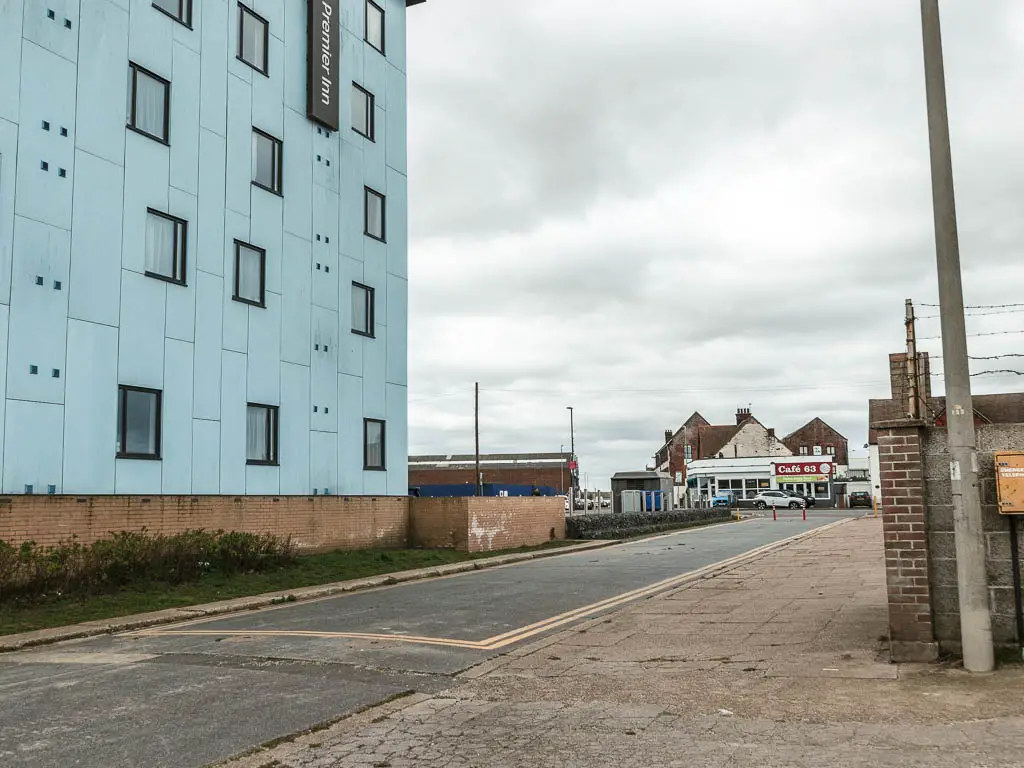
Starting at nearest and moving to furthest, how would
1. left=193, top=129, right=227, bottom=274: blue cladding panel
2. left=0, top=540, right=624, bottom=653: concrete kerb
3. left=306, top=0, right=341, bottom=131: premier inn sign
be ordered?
left=0, top=540, right=624, bottom=653: concrete kerb
left=193, top=129, right=227, bottom=274: blue cladding panel
left=306, top=0, right=341, bottom=131: premier inn sign

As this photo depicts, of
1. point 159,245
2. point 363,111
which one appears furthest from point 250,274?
point 363,111

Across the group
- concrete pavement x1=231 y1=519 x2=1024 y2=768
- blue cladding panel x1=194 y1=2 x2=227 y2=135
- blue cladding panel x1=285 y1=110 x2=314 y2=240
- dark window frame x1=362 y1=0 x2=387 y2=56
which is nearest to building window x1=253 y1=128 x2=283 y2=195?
blue cladding panel x1=285 y1=110 x2=314 y2=240

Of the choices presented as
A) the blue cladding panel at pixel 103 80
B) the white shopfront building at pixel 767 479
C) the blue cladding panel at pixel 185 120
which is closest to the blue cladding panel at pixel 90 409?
the blue cladding panel at pixel 103 80

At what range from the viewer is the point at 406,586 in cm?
1861

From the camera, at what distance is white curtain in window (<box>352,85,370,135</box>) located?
27.3 m

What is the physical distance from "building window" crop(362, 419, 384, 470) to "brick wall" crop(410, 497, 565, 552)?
6.09ft

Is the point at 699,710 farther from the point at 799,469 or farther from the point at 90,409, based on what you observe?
the point at 799,469

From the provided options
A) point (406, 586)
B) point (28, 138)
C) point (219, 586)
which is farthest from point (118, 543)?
point (28, 138)

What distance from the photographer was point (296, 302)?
24000mm

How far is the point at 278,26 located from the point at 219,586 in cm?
1518

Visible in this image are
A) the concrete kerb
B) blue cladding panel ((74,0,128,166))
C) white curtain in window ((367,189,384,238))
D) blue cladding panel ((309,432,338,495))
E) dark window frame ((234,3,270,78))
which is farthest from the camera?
white curtain in window ((367,189,384,238))

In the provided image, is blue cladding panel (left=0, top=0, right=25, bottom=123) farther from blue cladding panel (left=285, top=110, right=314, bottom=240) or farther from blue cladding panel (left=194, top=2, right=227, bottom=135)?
blue cladding panel (left=285, top=110, right=314, bottom=240)

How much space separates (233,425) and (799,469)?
76.3 meters

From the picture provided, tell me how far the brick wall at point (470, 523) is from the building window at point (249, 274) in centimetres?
834
